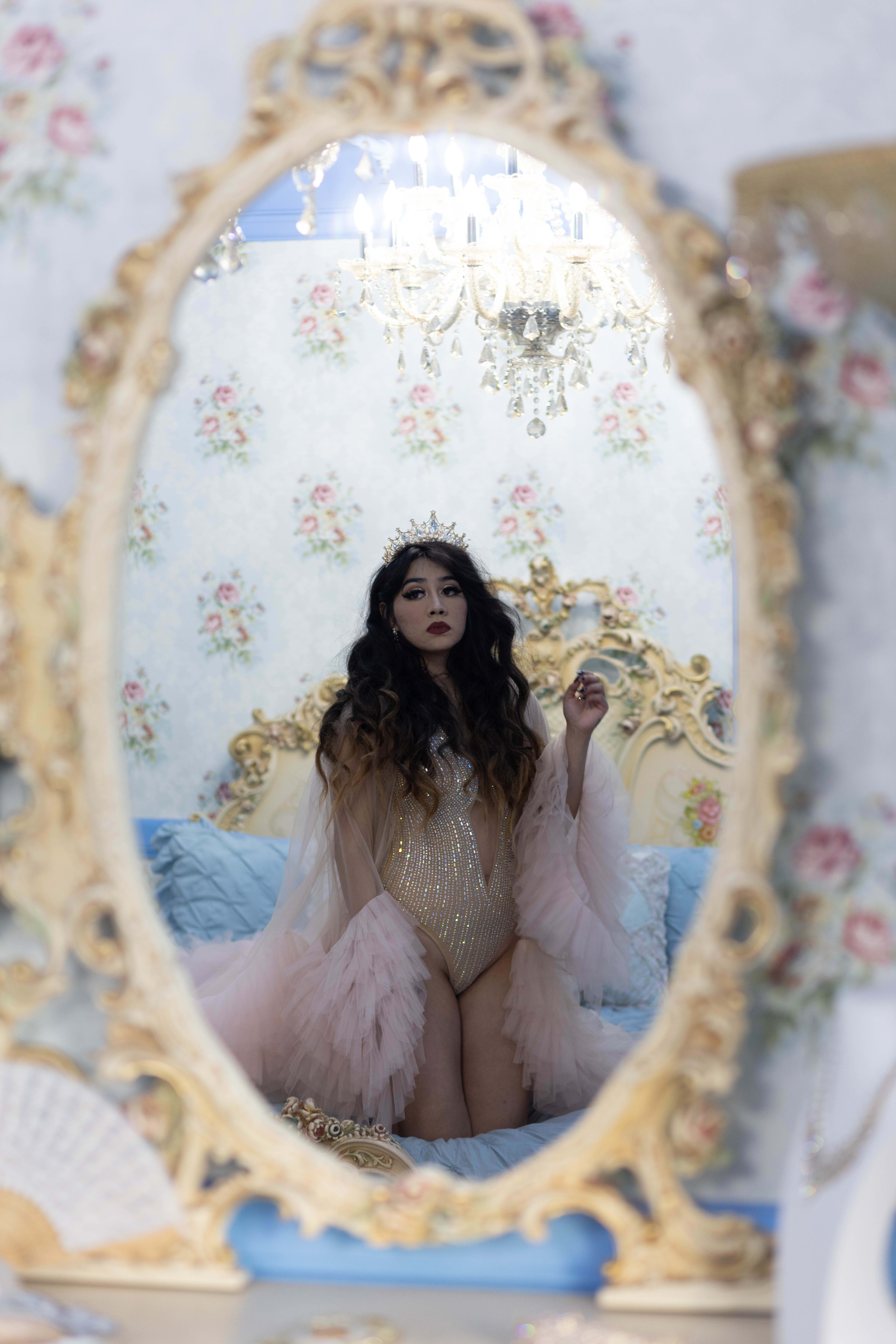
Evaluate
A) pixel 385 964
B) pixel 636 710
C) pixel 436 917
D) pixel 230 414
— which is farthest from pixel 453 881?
pixel 230 414

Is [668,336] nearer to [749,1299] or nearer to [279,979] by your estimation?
[279,979]

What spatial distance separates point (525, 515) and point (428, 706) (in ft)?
3.09

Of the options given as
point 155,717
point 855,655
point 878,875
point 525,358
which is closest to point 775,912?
point 878,875

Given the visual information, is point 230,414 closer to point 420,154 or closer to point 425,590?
point 425,590

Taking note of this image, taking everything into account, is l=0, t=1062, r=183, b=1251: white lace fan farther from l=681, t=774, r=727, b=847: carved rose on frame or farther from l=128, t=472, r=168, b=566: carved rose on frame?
l=128, t=472, r=168, b=566: carved rose on frame

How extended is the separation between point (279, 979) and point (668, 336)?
57.8 inches

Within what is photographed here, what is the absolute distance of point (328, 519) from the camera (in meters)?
2.93

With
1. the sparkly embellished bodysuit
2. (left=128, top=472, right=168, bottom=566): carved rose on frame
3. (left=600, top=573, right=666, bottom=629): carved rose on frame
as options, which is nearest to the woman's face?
the sparkly embellished bodysuit

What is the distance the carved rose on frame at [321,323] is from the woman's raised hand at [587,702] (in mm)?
1417

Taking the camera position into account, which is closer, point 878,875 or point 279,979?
point 878,875

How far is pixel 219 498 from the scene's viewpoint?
9.68 feet

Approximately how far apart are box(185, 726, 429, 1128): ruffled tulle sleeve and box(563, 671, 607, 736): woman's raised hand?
1.31 ft

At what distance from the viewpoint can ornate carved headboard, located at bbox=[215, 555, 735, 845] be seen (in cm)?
277

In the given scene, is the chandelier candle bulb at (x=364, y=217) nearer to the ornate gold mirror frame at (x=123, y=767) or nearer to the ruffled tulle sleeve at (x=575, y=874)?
the ornate gold mirror frame at (x=123, y=767)
